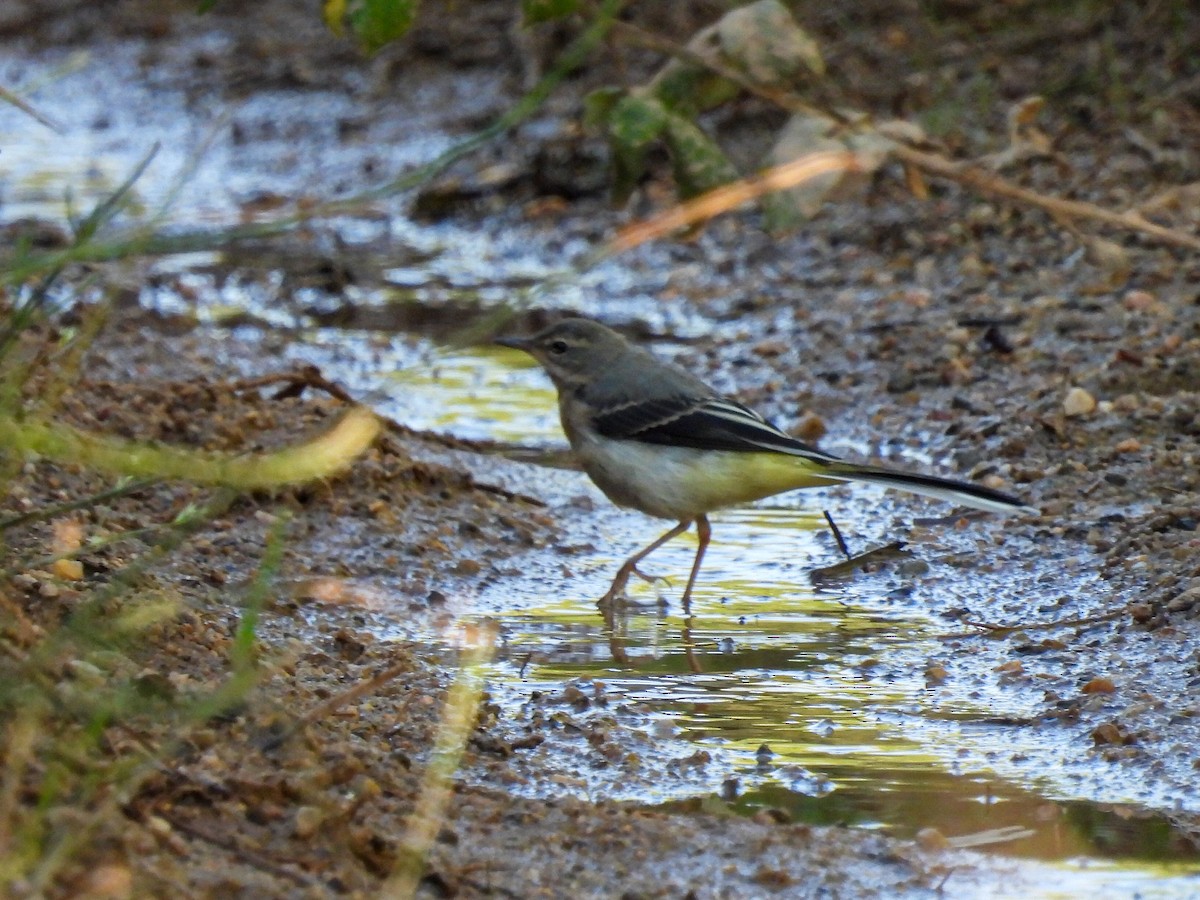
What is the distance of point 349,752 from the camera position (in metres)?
4.32

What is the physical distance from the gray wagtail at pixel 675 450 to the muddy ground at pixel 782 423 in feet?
1.32

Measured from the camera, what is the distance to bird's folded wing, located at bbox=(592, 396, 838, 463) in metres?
6.90

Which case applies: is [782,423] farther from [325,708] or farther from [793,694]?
[325,708]

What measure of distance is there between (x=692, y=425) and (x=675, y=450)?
0.11 m

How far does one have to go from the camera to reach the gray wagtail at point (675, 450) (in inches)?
269

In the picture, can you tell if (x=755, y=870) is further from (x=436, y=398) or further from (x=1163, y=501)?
(x=436, y=398)

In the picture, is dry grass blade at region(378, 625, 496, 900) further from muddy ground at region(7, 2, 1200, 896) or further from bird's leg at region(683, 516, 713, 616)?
bird's leg at region(683, 516, 713, 616)

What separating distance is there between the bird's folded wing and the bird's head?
33 centimetres

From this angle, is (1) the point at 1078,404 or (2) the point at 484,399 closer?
(1) the point at 1078,404

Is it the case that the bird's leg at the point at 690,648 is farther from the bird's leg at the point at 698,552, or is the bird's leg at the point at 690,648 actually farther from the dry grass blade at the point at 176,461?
the dry grass blade at the point at 176,461

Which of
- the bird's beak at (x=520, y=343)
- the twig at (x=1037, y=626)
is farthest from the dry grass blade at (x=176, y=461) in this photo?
the bird's beak at (x=520, y=343)

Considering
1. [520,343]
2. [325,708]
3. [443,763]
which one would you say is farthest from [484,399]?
[325,708]

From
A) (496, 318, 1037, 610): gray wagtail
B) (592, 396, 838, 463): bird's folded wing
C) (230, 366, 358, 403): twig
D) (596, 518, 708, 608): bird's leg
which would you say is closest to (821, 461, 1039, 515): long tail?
(496, 318, 1037, 610): gray wagtail

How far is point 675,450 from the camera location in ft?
23.2
